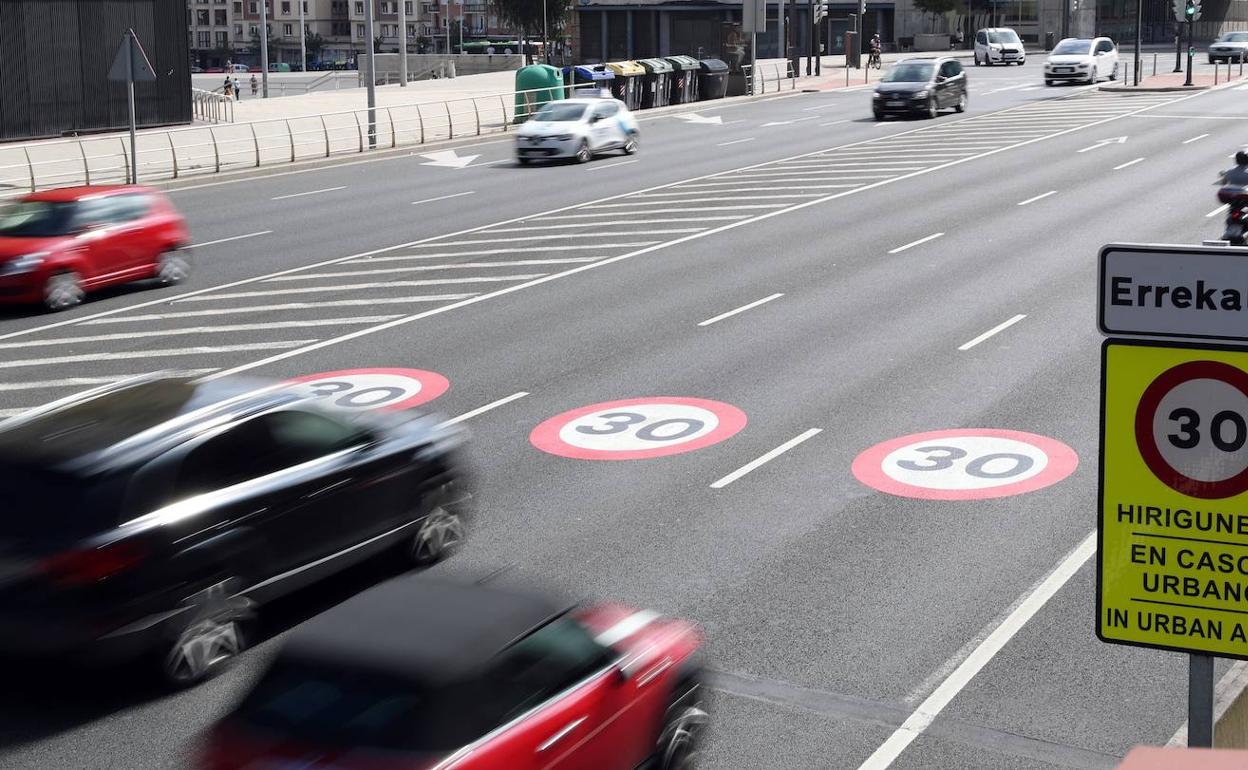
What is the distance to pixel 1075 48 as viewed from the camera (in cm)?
6078

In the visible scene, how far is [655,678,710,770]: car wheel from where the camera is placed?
7297mm

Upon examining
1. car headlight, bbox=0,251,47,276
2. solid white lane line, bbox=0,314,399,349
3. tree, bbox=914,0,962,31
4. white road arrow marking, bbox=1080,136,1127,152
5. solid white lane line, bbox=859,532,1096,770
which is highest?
tree, bbox=914,0,962,31

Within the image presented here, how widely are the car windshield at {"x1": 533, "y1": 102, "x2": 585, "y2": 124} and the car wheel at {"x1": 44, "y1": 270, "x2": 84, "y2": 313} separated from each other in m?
18.7

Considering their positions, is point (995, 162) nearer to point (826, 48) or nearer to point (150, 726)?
point (150, 726)

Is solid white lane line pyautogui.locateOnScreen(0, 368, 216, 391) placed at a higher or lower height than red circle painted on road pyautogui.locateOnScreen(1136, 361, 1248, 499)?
lower

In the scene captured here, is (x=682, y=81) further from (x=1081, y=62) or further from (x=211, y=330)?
(x=211, y=330)

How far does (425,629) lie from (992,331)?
13150 mm

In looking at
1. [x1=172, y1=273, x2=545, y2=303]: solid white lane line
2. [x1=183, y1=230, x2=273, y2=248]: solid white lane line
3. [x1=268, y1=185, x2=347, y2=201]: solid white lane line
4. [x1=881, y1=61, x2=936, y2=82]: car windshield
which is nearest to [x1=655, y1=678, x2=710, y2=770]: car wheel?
[x1=172, y1=273, x2=545, y2=303]: solid white lane line

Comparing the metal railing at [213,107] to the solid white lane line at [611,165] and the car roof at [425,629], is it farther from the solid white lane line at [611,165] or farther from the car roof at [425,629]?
the car roof at [425,629]

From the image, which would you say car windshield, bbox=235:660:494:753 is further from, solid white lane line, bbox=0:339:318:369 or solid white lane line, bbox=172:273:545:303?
solid white lane line, bbox=172:273:545:303

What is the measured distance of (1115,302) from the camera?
394 centimetres

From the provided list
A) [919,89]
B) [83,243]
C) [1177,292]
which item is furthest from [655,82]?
[1177,292]

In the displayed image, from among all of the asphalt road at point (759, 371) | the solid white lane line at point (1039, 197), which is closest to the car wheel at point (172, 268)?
the asphalt road at point (759, 371)

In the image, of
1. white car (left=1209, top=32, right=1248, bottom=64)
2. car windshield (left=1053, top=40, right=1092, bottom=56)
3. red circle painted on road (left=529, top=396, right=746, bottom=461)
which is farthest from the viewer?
white car (left=1209, top=32, right=1248, bottom=64)
